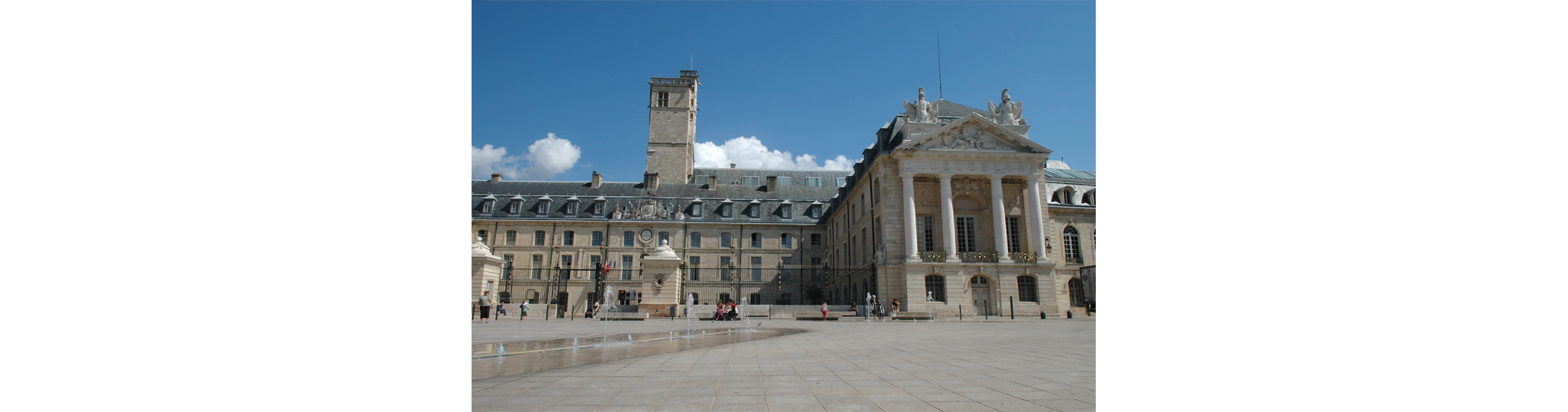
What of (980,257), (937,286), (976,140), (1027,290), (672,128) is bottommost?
(1027,290)

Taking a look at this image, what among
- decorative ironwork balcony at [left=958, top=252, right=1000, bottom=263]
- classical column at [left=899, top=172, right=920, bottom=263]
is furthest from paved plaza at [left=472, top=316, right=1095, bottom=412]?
decorative ironwork balcony at [left=958, top=252, right=1000, bottom=263]

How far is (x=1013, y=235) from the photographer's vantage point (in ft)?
102

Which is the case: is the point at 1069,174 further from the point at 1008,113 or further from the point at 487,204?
the point at 487,204

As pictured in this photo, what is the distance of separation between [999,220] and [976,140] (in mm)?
3686

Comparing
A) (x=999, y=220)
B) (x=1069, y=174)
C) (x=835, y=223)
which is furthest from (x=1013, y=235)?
(x=835, y=223)

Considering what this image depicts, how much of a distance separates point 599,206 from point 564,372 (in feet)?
138

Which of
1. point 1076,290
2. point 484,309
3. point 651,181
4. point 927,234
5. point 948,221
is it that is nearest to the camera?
point 484,309

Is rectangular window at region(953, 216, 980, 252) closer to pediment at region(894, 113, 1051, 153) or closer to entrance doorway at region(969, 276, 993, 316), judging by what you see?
entrance doorway at region(969, 276, 993, 316)

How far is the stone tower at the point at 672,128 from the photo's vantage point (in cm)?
5478

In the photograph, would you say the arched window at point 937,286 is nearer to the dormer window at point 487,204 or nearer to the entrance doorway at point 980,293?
the entrance doorway at point 980,293

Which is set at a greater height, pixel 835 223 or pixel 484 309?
pixel 835 223

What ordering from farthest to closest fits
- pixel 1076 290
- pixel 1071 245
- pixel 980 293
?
pixel 1071 245
pixel 1076 290
pixel 980 293

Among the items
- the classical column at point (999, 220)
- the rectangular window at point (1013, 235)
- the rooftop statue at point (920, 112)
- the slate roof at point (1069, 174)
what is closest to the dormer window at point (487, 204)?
the rooftop statue at point (920, 112)

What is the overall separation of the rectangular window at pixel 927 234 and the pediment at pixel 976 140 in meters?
3.47
